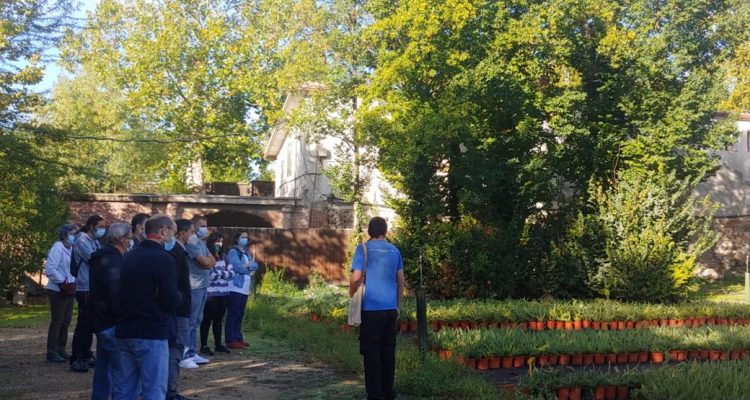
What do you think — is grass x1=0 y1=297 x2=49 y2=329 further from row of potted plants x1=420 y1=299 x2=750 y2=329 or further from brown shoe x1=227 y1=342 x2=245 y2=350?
row of potted plants x1=420 y1=299 x2=750 y2=329

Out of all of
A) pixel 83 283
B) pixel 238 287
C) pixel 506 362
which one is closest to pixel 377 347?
pixel 506 362

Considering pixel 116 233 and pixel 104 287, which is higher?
pixel 116 233

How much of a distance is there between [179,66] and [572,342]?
34.4m

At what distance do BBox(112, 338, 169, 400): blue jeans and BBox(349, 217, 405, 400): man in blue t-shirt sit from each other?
7.79 ft

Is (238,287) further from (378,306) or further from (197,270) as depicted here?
(378,306)

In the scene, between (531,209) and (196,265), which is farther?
(531,209)

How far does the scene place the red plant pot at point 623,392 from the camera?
25.7 ft

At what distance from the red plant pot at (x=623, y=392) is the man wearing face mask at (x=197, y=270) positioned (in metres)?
5.00

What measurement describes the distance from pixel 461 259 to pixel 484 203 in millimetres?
3037

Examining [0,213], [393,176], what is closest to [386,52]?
[393,176]

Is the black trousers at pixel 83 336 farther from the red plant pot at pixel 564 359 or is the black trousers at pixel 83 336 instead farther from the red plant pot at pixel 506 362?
the red plant pot at pixel 564 359

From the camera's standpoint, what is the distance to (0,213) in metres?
20.5

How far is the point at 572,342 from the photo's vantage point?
10555 millimetres

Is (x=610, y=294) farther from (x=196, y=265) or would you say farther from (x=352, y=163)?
(x=196, y=265)
